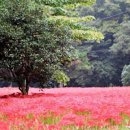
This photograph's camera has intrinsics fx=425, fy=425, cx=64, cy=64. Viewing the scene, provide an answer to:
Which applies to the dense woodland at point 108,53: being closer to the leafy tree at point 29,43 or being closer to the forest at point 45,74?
the forest at point 45,74

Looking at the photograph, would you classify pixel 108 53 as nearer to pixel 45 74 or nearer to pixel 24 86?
pixel 24 86

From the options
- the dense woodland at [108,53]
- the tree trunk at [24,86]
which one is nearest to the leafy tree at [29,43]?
the tree trunk at [24,86]

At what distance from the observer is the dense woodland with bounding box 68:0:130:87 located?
68.3 meters

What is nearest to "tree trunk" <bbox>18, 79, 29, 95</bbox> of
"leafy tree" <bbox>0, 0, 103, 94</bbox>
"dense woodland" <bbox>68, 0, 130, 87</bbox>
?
"leafy tree" <bbox>0, 0, 103, 94</bbox>

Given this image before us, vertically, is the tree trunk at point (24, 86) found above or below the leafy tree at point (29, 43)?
below

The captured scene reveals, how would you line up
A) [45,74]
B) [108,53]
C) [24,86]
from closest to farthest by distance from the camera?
[45,74] → [24,86] → [108,53]

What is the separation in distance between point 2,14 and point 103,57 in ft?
178

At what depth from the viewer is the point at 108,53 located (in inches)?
2891

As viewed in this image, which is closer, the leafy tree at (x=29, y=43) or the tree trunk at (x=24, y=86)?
the leafy tree at (x=29, y=43)

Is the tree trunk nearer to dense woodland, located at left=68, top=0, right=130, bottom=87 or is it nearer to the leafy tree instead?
the leafy tree

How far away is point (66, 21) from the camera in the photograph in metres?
25.4

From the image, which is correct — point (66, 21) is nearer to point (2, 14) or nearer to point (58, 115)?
point (2, 14)

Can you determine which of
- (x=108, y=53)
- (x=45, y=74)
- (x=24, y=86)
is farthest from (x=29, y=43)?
(x=108, y=53)

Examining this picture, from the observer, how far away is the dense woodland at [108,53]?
6831 centimetres
